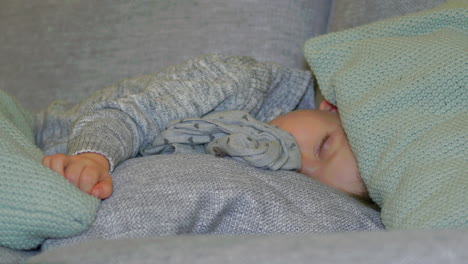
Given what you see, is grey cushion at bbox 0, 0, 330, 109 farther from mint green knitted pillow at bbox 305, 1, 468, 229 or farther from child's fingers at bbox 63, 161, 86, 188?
child's fingers at bbox 63, 161, 86, 188

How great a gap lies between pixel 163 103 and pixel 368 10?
0.59 m

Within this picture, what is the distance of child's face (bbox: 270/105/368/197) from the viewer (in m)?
1.16

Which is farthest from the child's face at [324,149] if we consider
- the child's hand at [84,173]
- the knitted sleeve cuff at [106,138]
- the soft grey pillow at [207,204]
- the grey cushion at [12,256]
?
the grey cushion at [12,256]

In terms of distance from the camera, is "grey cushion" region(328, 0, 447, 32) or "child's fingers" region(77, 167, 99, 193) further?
"grey cushion" region(328, 0, 447, 32)

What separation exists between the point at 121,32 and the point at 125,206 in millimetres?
876

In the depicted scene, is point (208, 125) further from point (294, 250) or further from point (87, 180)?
point (294, 250)

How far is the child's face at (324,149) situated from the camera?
116 cm

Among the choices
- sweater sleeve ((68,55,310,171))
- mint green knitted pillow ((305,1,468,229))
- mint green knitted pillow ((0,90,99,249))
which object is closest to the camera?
mint green knitted pillow ((0,90,99,249))

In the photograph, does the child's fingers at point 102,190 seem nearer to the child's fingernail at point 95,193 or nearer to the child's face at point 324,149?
the child's fingernail at point 95,193

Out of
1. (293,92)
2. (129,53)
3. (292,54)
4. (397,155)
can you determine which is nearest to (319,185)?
(397,155)

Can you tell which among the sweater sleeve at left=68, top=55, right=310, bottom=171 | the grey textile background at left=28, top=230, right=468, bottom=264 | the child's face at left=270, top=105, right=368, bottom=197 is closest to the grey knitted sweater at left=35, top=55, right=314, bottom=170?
the sweater sleeve at left=68, top=55, right=310, bottom=171

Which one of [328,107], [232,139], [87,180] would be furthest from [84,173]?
[328,107]

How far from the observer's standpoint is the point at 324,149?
1.21 metres

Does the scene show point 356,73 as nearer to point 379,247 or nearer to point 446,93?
point 446,93
